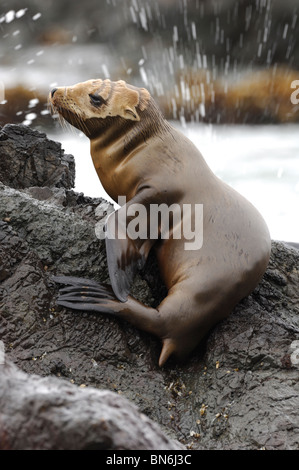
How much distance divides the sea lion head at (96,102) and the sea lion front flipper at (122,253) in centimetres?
48

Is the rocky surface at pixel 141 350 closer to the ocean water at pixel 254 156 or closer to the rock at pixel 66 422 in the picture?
the rock at pixel 66 422

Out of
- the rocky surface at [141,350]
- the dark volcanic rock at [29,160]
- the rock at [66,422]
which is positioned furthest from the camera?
the dark volcanic rock at [29,160]

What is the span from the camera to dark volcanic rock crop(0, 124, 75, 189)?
3.48 m

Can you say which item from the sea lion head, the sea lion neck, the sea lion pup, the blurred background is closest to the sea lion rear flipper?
the sea lion pup

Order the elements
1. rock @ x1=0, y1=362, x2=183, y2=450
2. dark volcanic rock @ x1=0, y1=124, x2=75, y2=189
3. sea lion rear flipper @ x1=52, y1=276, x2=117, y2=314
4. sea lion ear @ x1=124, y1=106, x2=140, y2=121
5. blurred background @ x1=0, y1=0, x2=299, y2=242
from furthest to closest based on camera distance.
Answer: blurred background @ x1=0, y1=0, x2=299, y2=242 < dark volcanic rock @ x1=0, y1=124, x2=75, y2=189 < sea lion ear @ x1=124, y1=106, x2=140, y2=121 < sea lion rear flipper @ x1=52, y1=276, x2=117, y2=314 < rock @ x1=0, y1=362, x2=183, y2=450

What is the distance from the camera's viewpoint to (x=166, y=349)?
258cm

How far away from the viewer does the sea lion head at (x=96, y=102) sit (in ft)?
9.36

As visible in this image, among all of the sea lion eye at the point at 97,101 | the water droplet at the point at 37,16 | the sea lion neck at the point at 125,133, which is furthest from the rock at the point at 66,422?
the water droplet at the point at 37,16

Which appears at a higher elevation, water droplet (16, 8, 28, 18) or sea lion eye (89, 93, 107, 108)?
sea lion eye (89, 93, 107, 108)

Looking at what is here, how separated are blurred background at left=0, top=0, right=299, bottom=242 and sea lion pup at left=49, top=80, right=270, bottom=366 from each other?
7.00m

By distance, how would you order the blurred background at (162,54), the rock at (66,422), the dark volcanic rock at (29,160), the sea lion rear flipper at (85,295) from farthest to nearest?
1. the blurred background at (162,54)
2. the dark volcanic rock at (29,160)
3. the sea lion rear flipper at (85,295)
4. the rock at (66,422)

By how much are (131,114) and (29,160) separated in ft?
3.12

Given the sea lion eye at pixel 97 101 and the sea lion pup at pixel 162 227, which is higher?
the sea lion eye at pixel 97 101

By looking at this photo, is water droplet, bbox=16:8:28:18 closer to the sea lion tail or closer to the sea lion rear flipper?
the sea lion rear flipper
